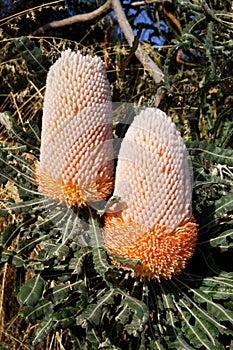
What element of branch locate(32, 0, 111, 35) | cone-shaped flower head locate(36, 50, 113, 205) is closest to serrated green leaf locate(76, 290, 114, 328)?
cone-shaped flower head locate(36, 50, 113, 205)

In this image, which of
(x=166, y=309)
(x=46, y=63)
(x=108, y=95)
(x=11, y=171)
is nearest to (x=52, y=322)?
(x=166, y=309)

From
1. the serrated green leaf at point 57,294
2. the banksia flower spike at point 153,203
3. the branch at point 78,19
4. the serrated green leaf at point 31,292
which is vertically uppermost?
the branch at point 78,19

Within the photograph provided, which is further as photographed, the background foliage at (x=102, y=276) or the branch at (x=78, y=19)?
the branch at (x=78, y=19)

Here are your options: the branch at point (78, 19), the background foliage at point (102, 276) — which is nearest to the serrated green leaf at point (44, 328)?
the background foliage at point (102, 276)

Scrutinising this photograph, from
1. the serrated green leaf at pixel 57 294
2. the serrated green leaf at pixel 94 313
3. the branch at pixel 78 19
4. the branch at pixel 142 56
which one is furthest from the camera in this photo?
the branch at pixel 78 19

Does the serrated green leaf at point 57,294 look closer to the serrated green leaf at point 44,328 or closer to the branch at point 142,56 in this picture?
the serrated green leaf at point 44,328

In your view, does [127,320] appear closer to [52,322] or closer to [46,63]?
[52,322]

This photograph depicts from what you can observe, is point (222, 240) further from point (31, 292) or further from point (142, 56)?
point (142, 56)

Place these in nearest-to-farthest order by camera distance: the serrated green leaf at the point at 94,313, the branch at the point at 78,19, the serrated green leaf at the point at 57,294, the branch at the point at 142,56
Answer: the serrated green leaf at the point at 94,313, the serrated green leaf at the point at 57,294, the branch at the point at 142,56, the branch at the point at 78,19

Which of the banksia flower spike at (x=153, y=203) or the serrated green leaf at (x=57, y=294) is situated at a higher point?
the banksia flower spike at (x=153, y=203)
